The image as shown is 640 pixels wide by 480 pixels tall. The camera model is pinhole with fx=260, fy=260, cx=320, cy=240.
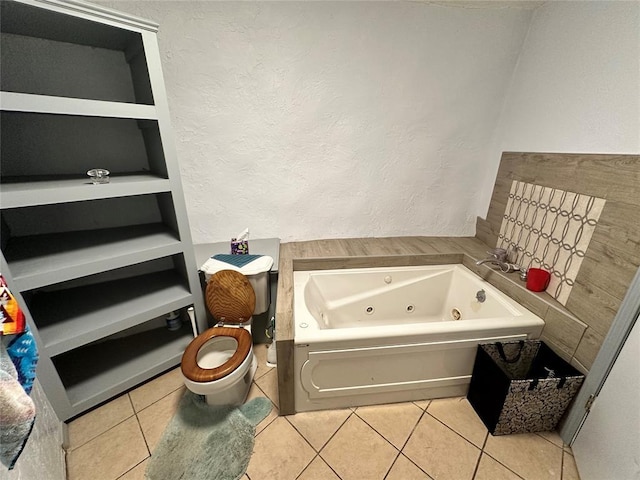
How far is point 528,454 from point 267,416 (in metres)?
1.27

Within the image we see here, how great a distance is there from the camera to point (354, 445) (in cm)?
125

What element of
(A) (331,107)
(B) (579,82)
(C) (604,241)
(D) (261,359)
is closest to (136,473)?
(D) (261,359)

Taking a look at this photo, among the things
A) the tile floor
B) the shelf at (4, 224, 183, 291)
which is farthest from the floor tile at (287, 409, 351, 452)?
the shelf at (4, 224, 183, 291)

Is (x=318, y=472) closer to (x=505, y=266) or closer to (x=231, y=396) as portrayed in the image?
(x=231, y=396)

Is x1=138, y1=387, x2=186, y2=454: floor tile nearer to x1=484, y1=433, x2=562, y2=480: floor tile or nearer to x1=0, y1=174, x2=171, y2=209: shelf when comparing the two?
x1=0, y1=174, x2=171, y2=209: shelf

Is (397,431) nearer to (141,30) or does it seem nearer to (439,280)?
(439,280)

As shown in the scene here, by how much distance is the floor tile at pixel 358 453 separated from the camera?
115cm

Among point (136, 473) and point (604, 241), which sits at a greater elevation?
point (604, 241)

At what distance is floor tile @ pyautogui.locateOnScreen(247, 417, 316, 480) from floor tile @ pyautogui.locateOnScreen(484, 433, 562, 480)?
2.90ft

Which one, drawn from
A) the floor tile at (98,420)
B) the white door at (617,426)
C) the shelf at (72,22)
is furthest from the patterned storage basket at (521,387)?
the shelf at (72,22)

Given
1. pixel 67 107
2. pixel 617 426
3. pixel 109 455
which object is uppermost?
pixel 67 107

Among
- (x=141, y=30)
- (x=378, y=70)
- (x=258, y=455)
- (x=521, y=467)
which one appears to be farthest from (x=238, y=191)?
(x=521, y=467)

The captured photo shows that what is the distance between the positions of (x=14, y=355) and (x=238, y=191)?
1401 millimetres

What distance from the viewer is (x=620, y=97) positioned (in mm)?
1183
